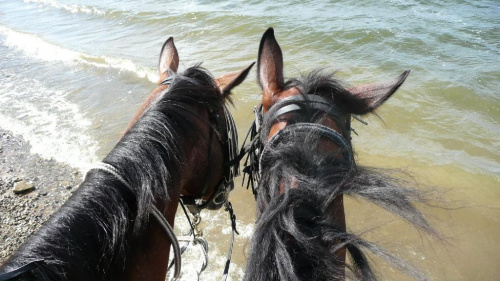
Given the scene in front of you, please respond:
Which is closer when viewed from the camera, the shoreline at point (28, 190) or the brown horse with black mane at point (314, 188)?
the brown horse with black mane at point (314, 188)

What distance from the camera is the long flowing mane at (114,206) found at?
3.95 ft

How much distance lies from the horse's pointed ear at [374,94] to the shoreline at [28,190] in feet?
13.0

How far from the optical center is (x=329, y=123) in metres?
1.77

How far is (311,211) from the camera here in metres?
1.25

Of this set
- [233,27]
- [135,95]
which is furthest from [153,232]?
[233,27]

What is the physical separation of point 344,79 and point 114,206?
4.75 meters

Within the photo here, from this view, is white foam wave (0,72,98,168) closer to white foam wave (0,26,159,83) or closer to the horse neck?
white foam wave (0,26,159,83)

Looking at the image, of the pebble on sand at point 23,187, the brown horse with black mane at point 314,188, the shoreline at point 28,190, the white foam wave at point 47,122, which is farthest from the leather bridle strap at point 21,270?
the white foam wave at point 47,122

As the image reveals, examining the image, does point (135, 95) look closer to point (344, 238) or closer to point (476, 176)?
point (476, 176)

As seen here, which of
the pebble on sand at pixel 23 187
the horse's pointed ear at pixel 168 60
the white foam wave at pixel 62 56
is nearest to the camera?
the horse's pointed ear at pixel 168 60

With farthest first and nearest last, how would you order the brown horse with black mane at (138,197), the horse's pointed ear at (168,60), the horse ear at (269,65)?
the horse's pointed ear at (168,60), the horse ear at (269,65), the brown horse with black mane at (138,197)

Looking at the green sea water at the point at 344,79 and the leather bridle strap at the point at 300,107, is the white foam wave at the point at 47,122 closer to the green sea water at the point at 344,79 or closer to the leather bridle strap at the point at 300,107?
the green sea water at the point at 344,79

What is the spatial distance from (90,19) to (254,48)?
9.77 metres

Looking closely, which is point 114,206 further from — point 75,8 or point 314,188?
point 75,8
